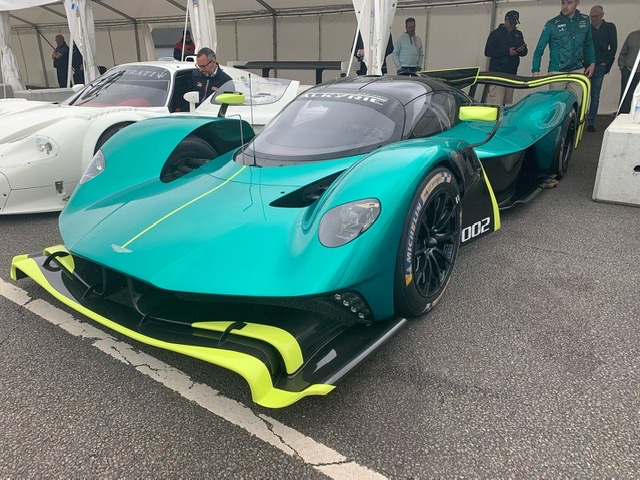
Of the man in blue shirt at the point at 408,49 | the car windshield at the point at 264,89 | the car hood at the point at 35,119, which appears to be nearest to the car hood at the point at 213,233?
the car hood at the point at 35,119

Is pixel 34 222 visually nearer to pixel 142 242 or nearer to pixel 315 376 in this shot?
pixel 142 242

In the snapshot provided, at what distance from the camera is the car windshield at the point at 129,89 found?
482 cm

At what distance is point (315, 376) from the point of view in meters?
1.60

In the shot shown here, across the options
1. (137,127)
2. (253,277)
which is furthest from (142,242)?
(137,127)

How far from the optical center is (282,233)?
1.93 m

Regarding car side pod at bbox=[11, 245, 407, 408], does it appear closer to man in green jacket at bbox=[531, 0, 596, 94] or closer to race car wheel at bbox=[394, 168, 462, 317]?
race car wheel at bbox=[394, 168, 462, 317]

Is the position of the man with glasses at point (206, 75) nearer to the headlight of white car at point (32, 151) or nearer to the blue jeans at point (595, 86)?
the headlight of white car at point (32, 151)

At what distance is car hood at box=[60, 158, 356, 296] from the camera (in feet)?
5.75

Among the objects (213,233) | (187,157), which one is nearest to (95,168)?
(187,157)

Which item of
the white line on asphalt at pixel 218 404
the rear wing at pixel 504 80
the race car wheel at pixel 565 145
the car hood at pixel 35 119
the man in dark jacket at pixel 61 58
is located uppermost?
the man in dark jacket at pixel 61 58

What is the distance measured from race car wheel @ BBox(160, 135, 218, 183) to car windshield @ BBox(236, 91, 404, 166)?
30 centimetres

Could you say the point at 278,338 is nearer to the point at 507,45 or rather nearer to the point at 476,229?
the point at 476,229

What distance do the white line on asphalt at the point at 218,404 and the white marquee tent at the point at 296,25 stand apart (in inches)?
202

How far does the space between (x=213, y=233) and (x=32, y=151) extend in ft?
8.57
